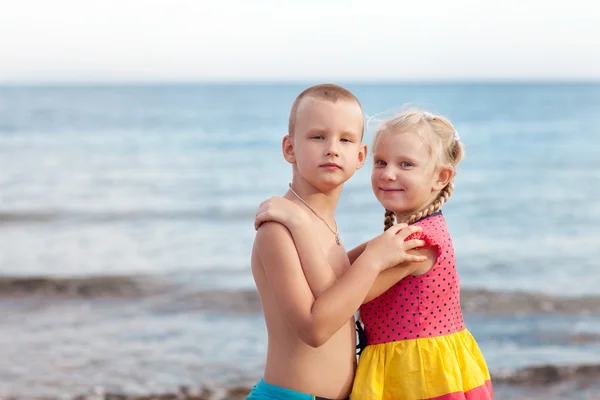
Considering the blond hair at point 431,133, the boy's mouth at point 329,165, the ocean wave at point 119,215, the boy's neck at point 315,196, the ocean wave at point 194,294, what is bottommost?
the boy's neck at point 315,196

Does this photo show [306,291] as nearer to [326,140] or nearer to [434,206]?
[326,140]

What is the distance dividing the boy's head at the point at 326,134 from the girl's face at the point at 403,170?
0.80ft

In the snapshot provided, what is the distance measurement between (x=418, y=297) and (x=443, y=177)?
47cm

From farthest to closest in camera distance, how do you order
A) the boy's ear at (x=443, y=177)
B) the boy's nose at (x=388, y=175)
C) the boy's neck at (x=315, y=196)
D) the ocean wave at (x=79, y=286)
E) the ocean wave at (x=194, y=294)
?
the ocean wave at (x=79, y=286) → the ocean wave at (x=194, y=294) → the boy's ear at (x=443, y=177) → the boy's nose at (x=388, y=175) → the boy's neck at (x=315, y=196)

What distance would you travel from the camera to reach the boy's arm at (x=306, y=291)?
7.95 ft

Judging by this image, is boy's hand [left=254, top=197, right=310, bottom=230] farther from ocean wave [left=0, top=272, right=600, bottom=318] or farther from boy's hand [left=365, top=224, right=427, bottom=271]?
ocean wave [left=0, top=272, right=600, bottom=318]

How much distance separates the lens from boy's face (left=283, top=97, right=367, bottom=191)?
2.54 metres

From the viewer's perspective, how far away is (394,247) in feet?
8.46

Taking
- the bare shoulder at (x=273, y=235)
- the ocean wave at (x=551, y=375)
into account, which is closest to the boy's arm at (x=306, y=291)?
the bare shoulder at (x=273, y=235)

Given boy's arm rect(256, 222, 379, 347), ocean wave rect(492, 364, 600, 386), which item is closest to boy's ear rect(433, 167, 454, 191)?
boy's arm rect(256, 222, 379, 347)

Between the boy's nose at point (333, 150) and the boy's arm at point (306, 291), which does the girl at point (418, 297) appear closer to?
the boy's arm at point (306, 291)

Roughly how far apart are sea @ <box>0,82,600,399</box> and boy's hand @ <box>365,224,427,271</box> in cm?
45

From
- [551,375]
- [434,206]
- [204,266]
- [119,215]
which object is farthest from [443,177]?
[119,215]

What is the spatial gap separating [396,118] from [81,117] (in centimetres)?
4833
